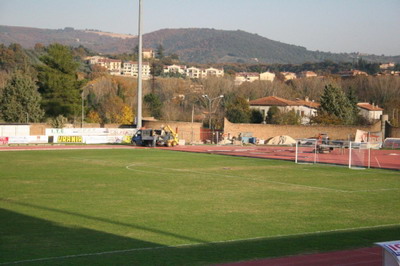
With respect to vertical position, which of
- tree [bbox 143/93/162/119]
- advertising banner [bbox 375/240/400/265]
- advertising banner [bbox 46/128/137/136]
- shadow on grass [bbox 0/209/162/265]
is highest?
tree [bbox 143/93/162/119]

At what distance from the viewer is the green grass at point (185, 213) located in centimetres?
1423

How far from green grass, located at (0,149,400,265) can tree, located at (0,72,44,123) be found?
55621mm

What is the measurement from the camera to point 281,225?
1794 cm

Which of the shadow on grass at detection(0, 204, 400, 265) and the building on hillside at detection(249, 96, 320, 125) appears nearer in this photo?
the shadow on grass at detection(0, 204, 400, 265)

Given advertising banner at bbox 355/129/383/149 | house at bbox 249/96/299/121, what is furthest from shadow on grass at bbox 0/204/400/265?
house at bbox 249/96/299/121

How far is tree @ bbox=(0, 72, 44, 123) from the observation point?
8788 cm

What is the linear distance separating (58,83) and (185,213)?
7358cm

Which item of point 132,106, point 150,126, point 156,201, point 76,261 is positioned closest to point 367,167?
point 156,201

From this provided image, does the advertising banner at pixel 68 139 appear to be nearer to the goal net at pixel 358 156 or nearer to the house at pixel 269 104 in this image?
the goal net at pixel 358 156

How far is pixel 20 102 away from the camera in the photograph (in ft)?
293

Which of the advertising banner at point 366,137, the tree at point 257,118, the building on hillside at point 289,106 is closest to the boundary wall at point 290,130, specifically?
the tree at point 257,118

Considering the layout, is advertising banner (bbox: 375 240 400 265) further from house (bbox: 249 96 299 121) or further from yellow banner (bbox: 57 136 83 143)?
house (bbox: 249 96 299 121)

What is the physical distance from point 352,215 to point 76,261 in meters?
10.7

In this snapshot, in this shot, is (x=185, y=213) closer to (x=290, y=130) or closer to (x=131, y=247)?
(x=131, y=247)
